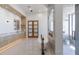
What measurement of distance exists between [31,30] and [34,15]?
407 millimetres

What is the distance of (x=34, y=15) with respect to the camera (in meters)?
3.19

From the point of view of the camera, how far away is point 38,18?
3168 millimetres

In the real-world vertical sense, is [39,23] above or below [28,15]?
below

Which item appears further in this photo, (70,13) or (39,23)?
(39,23)
